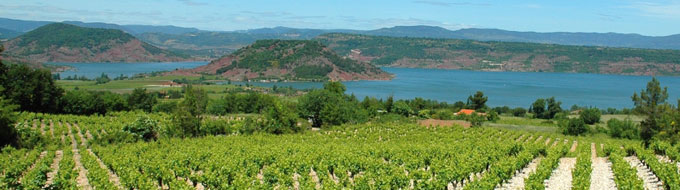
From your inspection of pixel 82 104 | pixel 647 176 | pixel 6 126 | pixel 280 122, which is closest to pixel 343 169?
pixel 647 176

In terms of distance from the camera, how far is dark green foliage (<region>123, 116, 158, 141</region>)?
39959 millimetres

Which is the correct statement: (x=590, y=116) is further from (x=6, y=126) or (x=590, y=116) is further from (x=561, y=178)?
(x=6, y=126)

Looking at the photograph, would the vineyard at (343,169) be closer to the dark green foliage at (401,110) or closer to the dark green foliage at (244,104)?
the dark green foliage at (401,110)

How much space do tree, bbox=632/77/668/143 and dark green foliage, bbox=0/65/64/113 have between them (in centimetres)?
5586

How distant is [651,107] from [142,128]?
1659 inches

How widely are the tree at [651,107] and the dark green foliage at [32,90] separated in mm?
55865

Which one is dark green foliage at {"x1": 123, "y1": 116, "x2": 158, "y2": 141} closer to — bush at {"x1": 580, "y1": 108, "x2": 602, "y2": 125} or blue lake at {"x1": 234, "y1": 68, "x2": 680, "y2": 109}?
bush at {"x1": 580, "y1": 108, "x2": 602, "y2": 125}

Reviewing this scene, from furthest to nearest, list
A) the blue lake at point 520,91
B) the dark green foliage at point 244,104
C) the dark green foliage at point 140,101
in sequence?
1. the blue lake at point 520,91
2. the dark green foliage at point 244,104
3. the dark green foliage at point 140,101

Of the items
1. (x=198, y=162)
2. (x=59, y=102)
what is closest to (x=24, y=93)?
(x=59, y=102)

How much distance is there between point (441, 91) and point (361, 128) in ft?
351

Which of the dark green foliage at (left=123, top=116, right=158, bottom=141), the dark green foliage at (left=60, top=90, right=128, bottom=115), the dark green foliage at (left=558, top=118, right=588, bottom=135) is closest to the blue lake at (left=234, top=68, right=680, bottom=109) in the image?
the dark green foliage at (left=558, top=118, right=588, bottom=135)

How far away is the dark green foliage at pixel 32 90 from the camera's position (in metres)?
51.3

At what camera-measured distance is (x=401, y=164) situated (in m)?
25.9

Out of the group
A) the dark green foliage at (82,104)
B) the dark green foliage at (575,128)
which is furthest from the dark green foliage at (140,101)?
the dark green foliage at (575,128)
